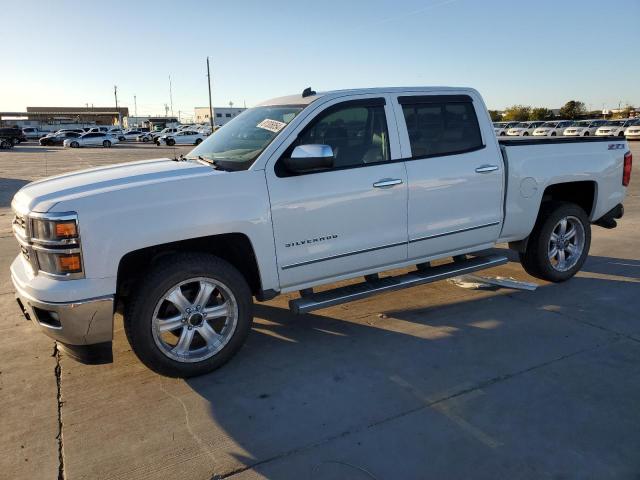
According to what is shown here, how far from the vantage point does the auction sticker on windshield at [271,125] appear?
397cm

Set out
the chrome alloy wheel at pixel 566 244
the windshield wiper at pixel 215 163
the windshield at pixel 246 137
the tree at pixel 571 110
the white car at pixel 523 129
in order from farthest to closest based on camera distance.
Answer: the tree at pixel 571 110 < the white car at pixel 523 129 < the chrome alloy wheel at pixel 566 244 < the windshield at pixel 246 137 < the windshield wiper at pixel 215 163

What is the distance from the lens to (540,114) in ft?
269

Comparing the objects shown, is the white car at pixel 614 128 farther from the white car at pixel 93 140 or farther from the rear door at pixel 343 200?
the white car at pixel 93 140

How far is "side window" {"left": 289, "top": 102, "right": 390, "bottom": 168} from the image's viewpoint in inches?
159

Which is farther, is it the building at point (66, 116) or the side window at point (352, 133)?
the building at point (66, 116)

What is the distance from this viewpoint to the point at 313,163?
3672 mm

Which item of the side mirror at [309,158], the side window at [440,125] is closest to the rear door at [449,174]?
the side window at [440,125]

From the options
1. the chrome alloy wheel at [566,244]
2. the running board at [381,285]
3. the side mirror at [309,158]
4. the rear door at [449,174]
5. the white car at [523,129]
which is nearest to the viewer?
the side mirror at [309,158]

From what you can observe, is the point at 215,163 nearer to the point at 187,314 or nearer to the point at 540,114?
the point at 187,314

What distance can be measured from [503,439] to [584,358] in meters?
1.35

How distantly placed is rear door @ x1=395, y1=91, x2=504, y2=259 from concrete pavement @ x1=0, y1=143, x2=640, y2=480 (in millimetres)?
757

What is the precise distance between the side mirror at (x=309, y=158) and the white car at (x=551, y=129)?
42.5 metres

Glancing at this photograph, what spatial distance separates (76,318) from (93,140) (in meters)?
49.4

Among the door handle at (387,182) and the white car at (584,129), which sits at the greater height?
the white car at (584,129)
